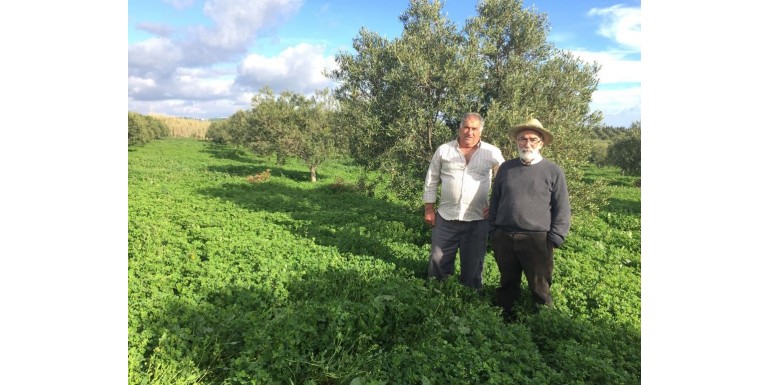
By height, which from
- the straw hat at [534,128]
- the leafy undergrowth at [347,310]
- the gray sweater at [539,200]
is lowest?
the leafy undergrowth at [347,310]

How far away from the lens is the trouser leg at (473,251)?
19.0 feet

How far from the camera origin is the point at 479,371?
348cm

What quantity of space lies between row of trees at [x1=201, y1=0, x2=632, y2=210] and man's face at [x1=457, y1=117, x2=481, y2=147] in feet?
10.2

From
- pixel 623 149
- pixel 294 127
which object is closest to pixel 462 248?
pixel 294 127

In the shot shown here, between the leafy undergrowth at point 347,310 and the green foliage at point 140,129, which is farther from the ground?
the green foliage at point 140,129

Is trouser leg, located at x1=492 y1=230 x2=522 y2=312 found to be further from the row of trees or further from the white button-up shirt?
the row of trees

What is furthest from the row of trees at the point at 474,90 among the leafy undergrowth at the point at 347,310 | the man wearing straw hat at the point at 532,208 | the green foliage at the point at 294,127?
the green foliage at the point at 294,127

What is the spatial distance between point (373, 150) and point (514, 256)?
6.48 m

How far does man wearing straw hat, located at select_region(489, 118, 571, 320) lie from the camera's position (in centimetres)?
475

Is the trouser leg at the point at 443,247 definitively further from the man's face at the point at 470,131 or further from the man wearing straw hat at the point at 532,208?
the man's face at the point at 470,131

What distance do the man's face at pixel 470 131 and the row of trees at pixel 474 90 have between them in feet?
10.2

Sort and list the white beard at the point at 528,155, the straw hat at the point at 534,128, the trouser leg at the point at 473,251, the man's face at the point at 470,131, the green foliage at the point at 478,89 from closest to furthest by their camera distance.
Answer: the straw hat at the point at 534,128
the white beard at the point at 528,155
the man's face at the point at 470,131
the trouser leg at the point at 473,251
the green foliage at the point at 478,89

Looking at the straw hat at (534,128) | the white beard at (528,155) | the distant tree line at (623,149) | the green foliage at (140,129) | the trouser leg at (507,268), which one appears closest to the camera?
the straw hat at (534,128)
